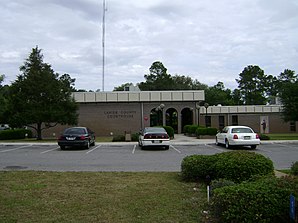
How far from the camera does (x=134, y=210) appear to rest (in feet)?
19.2

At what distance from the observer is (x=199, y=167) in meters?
8.59

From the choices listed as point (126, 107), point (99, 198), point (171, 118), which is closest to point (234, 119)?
point (171, 118)

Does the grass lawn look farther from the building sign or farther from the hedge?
the building sign

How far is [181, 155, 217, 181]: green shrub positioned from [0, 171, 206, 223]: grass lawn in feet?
1.17

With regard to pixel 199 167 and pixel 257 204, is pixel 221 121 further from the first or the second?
pixel 257 204

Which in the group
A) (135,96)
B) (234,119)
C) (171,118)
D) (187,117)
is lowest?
(234,119)

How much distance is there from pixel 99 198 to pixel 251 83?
86.8m

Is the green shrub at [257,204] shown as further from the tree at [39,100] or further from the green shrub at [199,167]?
the tree at [39,100]

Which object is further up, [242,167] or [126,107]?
[126,107]

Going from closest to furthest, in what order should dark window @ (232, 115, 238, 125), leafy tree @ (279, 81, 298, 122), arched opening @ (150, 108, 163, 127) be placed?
1. leafy tree @ (279, 81, 298, 122)
2. arched opening @ (150, 108, 163, 127)
3. dark window @ (232, 115, 238, 125)

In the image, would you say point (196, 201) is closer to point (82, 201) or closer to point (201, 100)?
point (82, 201)

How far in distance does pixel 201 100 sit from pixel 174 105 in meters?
3.28

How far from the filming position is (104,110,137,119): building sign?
3834 cm

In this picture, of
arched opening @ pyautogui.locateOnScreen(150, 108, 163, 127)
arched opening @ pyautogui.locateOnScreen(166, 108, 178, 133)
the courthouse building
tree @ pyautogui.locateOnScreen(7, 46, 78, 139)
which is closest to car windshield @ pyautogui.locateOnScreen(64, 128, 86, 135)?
tree @ pyautogui.locateOnScreen(7, 46, 78, 139)
